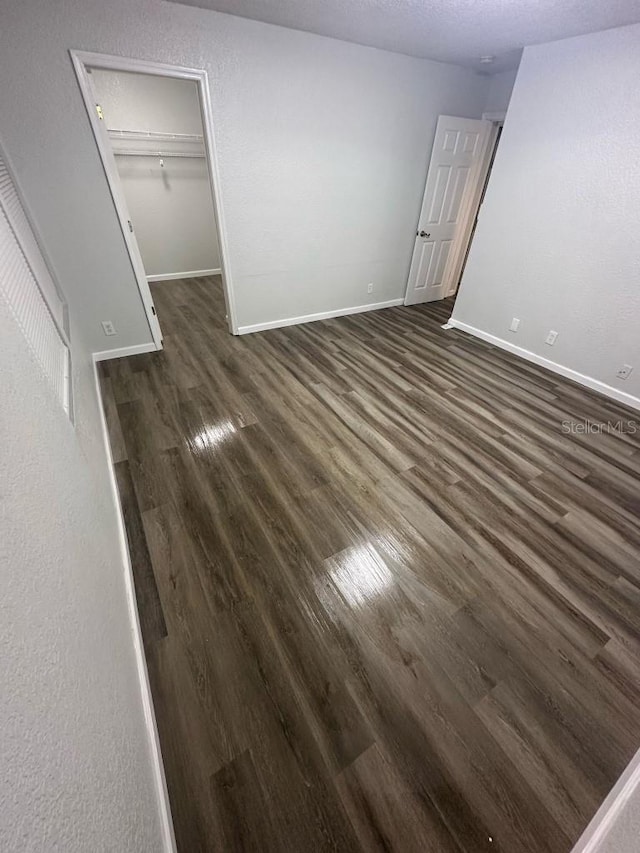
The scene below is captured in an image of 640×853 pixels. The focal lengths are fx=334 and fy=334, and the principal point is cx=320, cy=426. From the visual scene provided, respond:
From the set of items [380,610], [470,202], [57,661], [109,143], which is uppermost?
[109,143]

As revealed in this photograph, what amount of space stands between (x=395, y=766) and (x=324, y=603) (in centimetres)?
53

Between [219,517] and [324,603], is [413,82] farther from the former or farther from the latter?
[324,603]

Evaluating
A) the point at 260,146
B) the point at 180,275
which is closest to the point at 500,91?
the point at 260,146

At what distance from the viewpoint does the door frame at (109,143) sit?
2.08 metres

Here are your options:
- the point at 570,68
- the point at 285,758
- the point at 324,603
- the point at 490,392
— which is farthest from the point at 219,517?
the point at 570,68

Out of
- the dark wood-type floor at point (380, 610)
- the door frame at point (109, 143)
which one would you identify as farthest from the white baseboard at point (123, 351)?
the dark wood-type floor at point (380, 610)

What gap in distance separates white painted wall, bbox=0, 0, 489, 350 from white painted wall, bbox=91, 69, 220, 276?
1.37 metres

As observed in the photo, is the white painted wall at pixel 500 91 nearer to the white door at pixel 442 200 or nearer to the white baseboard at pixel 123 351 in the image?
the white door at pixel 442 200

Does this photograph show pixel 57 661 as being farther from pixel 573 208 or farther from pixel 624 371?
pixel 573 208

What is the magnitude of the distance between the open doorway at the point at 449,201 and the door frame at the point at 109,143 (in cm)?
233

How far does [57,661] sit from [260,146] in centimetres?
349

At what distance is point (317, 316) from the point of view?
3.90 m

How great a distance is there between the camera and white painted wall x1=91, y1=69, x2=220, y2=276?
13.2 feet

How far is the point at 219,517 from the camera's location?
1.72 meters
